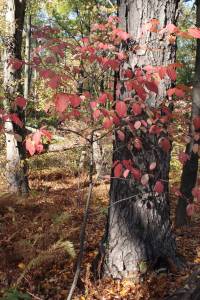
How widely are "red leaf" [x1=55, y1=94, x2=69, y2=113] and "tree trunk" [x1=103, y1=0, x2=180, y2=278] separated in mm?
1538

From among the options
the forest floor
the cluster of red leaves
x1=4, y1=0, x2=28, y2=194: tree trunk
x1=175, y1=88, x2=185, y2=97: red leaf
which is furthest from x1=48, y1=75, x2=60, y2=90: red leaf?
x1=4, y1=0, x2=28, y2=194: tree trunk

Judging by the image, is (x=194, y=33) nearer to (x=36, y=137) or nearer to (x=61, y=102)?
(x=61, y=102)

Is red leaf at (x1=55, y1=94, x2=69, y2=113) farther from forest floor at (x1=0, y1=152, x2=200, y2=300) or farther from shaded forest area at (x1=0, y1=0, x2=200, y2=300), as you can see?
forest floor at (x1=0, y1=152, x2=200, y2=300)

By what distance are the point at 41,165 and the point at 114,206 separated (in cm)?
989

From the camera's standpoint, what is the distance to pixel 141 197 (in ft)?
13.3

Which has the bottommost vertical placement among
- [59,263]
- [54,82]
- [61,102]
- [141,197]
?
[59,263]

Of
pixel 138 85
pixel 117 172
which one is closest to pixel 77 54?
pixel 138 85

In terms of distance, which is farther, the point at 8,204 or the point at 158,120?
the point at 8,204

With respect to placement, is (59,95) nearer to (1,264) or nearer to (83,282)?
(83,282)

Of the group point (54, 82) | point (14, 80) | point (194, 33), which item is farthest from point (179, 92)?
point (14, 80)

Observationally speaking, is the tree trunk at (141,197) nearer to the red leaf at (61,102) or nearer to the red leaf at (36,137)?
the red leaf at (36,137)

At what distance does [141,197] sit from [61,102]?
6.86 ft

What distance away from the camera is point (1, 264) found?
4.61m

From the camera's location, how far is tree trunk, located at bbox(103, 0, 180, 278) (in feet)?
12.4
